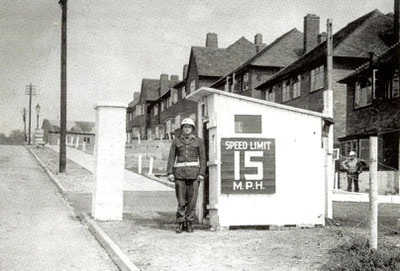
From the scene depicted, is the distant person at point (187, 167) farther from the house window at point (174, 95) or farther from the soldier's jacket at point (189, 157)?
the house window at point (174, 95)

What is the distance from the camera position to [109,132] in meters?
10.6

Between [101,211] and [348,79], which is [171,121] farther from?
[101,211]

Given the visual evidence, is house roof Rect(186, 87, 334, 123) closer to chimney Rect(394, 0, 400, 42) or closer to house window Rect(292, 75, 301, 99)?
chimney Rect(394, 0, 400, 42)

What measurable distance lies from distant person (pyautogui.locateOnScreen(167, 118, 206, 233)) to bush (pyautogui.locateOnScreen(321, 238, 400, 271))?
9.96 feet

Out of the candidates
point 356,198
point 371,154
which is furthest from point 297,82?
point 371,154

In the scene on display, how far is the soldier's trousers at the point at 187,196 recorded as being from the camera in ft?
29.9

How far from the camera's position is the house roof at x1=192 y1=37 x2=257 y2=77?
49656mm

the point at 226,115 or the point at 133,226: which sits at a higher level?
the point at 226,115

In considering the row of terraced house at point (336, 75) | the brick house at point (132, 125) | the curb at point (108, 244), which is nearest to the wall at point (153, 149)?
the row of terraced house at point (336, 75)

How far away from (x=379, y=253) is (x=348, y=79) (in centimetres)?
2371

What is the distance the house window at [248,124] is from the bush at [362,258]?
2.98 meters

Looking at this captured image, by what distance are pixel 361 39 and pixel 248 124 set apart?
82.2 ft

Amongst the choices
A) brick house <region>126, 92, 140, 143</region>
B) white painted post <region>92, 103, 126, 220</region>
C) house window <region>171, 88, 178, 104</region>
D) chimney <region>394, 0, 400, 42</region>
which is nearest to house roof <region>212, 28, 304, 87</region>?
chimney <region>394, 0, 400, 42</region>

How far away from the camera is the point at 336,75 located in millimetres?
31453
